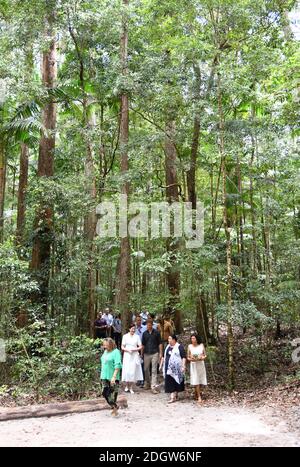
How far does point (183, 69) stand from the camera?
40.0 feet

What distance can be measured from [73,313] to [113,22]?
968 centimetres

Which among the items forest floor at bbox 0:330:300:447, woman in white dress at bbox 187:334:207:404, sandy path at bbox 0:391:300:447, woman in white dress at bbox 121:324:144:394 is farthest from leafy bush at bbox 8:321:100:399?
woman in white dress at bbox 187:334:207:404

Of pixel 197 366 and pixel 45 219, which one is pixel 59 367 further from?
pixel 45 219

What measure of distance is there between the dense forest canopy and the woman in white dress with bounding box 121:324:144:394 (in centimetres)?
112

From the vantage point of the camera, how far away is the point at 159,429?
7465 mm

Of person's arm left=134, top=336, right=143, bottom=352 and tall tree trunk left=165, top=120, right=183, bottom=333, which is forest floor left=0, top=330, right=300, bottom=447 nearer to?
person's arm left=134, top=336, right=143, bottom=352

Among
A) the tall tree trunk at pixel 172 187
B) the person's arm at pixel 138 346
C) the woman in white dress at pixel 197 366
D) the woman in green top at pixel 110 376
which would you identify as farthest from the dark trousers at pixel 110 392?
the tall tree trunk at pixel 172 187

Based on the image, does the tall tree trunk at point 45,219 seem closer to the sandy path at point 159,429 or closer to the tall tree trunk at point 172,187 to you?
the tall tree trunk at point 172,187

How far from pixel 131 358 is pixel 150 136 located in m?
5.97

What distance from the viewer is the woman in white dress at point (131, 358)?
10.6 meters

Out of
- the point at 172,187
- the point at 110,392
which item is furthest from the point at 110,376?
the point at 172,187

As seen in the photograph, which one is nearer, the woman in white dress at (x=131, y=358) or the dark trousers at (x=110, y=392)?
the dark trousers at (x=110, y=392)
